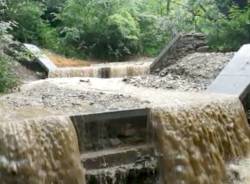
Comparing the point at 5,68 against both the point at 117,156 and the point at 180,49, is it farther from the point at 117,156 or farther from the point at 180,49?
the point at 180,49

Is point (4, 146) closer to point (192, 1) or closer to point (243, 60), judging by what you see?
point (243, 60)

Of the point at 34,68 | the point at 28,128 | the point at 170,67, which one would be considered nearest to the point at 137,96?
the point at 28,128

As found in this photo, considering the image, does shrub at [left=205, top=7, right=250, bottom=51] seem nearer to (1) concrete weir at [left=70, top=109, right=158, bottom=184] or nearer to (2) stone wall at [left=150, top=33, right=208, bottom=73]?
(2) stone wall at [left=150, top=33, right=208, bottom=73]

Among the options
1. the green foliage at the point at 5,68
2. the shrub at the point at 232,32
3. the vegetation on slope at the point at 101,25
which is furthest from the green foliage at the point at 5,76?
the vegetation on slope at the point at 101,25

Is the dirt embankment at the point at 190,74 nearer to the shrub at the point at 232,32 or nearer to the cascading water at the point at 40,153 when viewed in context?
the shrub at the point at 232,32

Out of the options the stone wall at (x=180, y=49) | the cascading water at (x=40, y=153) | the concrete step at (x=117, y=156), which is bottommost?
the stone wall at (x=180, y=49)

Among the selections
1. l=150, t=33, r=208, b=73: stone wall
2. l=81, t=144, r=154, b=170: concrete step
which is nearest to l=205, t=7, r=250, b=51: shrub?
l=150, t=33, r=208, b=73: stone wall

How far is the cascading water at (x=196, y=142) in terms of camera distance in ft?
18.2

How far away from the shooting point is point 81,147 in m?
5.33

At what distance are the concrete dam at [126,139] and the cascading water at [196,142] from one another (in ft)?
0.04

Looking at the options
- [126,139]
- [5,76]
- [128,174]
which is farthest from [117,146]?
[5,76]

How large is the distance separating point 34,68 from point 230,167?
7103mm

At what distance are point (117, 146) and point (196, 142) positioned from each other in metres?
0.94

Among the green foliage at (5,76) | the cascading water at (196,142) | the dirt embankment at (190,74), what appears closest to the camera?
the cascading water at (196,142)
